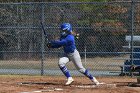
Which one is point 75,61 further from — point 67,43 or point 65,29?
point 65,29

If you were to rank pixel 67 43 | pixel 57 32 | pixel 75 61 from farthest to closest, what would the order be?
pixel 57 32 → pixel 75 61 → pixel 67 43

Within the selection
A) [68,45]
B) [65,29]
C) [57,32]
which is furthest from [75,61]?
[57,32]

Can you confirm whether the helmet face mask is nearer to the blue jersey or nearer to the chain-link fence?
the blue jersey

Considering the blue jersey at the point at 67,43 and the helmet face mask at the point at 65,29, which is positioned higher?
the helmet face mask at the point at 65,29

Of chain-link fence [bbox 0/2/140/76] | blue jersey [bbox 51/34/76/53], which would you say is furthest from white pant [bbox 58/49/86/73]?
chain-link fence [bbox 0/2/140/76]

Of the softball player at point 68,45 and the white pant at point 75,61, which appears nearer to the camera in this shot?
the softball player at point 68,45

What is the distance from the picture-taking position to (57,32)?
21.2 meters

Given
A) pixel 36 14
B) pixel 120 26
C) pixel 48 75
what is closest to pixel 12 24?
pixel 36 14

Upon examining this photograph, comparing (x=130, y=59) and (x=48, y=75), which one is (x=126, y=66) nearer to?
(x=130, y=59)

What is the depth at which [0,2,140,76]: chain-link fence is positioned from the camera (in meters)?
21.0

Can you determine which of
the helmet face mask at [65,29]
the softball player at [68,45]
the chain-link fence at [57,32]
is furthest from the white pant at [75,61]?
the chain-link fence at [57,32]

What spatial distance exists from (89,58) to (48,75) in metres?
Answer: 2.17

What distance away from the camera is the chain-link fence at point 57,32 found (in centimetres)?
2105

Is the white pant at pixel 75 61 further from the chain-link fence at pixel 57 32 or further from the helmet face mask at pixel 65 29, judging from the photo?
the chain-link fence at pixel 57 32
